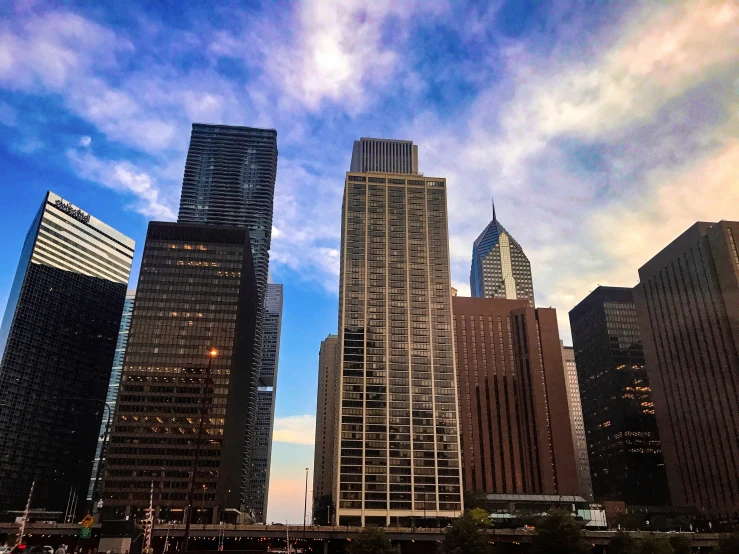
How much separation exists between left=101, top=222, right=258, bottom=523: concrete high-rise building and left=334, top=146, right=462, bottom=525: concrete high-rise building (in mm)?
37787

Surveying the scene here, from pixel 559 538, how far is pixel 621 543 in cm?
1720

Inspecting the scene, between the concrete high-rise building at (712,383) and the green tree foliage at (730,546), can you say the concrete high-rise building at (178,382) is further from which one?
the concrete high-rise building at (712,383)

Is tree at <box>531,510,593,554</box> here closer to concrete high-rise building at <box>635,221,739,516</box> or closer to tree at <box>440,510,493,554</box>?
tree at <box>440,510,493,554</box>

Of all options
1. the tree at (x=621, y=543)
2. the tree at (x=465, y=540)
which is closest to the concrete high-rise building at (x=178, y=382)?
the tree at (x=465, y=540)

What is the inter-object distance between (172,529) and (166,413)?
6138 centimetres

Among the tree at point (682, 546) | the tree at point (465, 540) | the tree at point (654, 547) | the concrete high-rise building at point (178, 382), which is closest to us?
the tree at point (654, 547)

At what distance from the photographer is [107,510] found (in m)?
161

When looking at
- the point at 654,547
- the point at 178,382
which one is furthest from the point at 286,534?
the point at 178,382

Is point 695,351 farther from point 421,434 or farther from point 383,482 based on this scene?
point 383,482

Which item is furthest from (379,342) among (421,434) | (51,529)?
(51,529)

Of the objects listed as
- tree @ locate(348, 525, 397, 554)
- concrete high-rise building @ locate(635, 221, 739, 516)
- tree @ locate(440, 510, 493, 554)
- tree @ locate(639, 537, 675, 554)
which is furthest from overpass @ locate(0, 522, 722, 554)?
concrete high-rise building @ locate(635, 221, 739, 516)

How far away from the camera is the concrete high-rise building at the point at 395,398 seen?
168250 mm

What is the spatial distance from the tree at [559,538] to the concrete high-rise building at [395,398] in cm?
6690

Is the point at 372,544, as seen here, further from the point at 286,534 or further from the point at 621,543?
the point at 621,543
